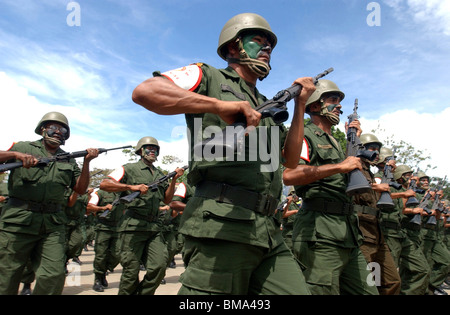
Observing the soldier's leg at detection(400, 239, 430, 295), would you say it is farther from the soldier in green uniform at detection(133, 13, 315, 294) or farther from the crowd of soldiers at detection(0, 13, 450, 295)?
the soldier in green uniform at detection(133, 13, 315, 294)

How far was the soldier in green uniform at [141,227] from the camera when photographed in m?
6.09

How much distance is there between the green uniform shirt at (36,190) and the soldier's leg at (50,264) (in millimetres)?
151

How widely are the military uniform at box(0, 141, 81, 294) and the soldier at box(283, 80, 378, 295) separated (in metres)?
3.05

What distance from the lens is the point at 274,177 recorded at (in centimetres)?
261

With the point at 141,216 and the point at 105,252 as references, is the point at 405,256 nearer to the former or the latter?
the point at 141,216

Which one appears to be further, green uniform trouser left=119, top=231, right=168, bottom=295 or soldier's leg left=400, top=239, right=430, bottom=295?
soldier's leg left=400, top=239, right=430, bottom=295

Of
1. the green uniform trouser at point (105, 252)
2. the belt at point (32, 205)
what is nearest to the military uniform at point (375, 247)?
the belt at point (32, 205)

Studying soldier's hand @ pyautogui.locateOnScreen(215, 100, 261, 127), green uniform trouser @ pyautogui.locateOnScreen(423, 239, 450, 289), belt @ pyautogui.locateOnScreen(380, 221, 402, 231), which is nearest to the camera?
soldier's hand @ pyautogui.locateOnScreen(215, 100, 261, 127)

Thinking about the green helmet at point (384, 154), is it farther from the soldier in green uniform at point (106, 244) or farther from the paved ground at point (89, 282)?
the soldier in green uniform at point (106, 244)

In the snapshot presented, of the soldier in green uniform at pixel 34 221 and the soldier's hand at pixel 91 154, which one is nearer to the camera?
the soldier in green uniform at pixel 34 221

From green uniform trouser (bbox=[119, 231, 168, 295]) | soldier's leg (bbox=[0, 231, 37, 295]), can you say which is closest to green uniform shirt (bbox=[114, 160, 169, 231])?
green uniform trouser (bbox=[119, 231, 168, 295])

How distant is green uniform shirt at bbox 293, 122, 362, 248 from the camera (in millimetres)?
3822

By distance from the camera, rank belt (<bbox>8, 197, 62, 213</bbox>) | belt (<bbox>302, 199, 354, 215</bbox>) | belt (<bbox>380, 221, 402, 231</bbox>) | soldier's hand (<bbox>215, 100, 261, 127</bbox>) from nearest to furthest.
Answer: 1. soldier's hand (<bbox>215, 100, 261, 127</bbox>)
2. belt (<bbox>302, 199, 354, 215</bbox>)
3. belt (<bbox>8, 197, 62, 213</bbox>)
4. belt (<bbox>380, 221, 402, 231</bbox>)

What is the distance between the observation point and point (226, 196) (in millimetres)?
2338
